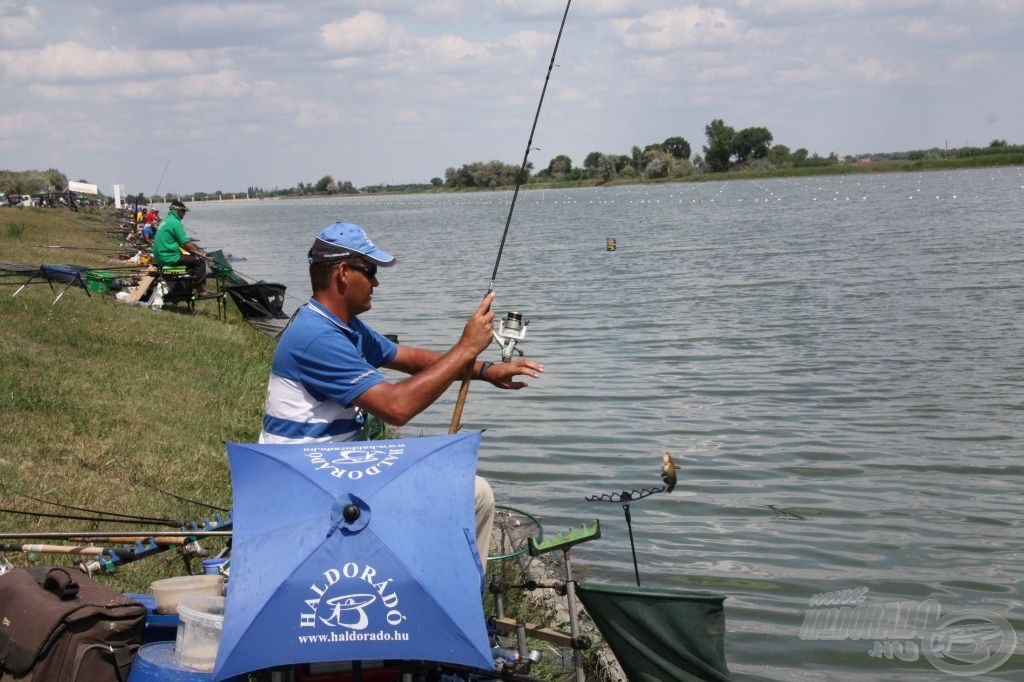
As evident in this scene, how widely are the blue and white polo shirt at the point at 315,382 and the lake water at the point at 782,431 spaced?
118 inches

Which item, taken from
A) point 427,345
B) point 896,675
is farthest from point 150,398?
point 427,345

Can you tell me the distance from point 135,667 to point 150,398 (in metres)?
6.07

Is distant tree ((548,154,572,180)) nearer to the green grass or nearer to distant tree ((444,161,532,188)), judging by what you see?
distant tree ((444,161,532,188))

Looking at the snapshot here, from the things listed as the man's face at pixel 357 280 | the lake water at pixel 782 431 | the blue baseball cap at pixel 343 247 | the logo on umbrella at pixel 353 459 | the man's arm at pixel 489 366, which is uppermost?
the blue baseball cap at pixel 343 247

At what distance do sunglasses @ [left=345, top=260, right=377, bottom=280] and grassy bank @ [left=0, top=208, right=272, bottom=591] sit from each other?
2100 mm

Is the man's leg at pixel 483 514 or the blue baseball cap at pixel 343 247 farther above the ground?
the blue baseball cap at pixel 343 247

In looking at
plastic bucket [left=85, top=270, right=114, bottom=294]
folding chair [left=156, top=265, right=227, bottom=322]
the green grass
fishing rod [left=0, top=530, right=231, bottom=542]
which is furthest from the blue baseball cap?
plastic bucket [left=85, top=270, right=114, bottom=294]

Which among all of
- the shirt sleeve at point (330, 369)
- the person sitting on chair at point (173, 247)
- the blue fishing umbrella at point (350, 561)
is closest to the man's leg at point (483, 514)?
the blue fishing umbrella at point (350, 561)

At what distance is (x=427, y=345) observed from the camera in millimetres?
18312

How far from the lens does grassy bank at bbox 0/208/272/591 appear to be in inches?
273

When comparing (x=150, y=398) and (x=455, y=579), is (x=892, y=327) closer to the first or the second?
(x=150, y=398)

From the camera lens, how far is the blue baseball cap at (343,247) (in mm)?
4641

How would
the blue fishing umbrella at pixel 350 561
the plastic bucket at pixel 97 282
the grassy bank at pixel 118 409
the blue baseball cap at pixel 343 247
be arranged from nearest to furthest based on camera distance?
the blue fishing umbrella at pixel 350 561 < the blue baseball cap at pixel 343 247 < the grassy bank at pixel 118 409 < the plastic bucket at pixel 97 282

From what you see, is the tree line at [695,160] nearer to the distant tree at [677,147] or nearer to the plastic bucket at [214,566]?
the distant tree at [677,147]
